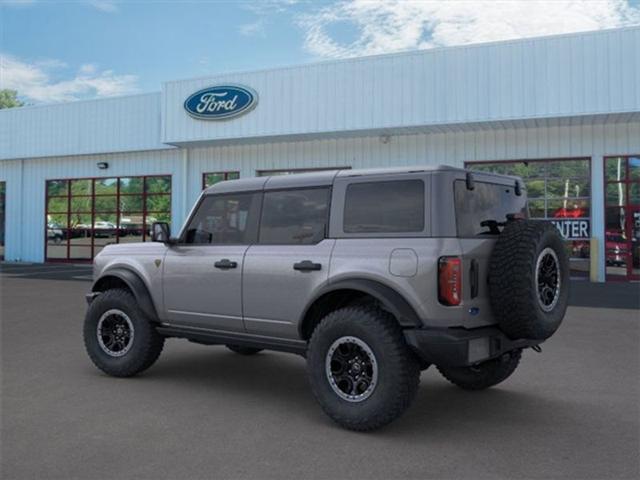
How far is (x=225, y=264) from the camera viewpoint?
534cm

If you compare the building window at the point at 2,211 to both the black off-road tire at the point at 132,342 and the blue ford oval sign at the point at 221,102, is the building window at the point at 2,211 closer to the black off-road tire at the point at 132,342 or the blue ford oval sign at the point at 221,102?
the blue ford oval sign at the point at 221,102

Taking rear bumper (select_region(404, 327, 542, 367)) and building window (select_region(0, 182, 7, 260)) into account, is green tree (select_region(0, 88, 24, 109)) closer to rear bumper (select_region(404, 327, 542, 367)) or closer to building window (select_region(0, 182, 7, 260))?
building window (select_region(0, 182, 7, 260))

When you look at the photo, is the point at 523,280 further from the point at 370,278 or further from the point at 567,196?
the point at 567,196

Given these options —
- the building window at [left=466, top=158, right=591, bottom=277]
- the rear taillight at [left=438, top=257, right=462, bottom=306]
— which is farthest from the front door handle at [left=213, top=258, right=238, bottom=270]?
the building window at [left=466, top=158, right=591, bottom=277]

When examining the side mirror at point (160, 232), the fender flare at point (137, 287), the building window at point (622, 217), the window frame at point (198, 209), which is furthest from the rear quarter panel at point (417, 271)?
the building window at point (622, 217)

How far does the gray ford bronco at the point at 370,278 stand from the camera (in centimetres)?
426

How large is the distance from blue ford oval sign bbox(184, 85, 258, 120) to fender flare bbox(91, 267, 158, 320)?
13629 mm

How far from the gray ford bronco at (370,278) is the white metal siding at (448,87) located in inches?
446

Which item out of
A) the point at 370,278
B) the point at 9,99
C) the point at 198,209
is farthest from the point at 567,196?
the point at 9,99

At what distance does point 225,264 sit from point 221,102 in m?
15.1

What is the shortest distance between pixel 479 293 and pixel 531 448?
110 cm

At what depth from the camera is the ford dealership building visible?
15469 millimetres

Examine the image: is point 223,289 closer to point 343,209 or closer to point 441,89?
point 343,209

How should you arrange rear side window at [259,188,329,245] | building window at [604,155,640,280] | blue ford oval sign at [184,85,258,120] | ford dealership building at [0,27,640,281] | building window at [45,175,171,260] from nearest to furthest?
1. rear side window at [259,188,329,245]
2. ford dealership building at [0,27,640,281]
3. building window at [604,155,640,280]
4. blue ford oval sign at [184,85,258,120]
5. building window at [45,175,171,260]
